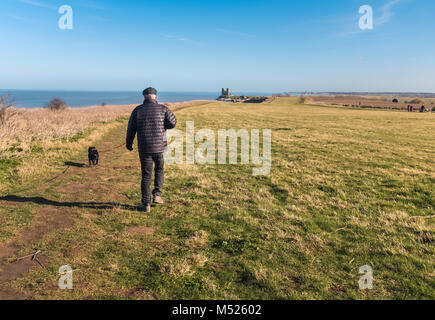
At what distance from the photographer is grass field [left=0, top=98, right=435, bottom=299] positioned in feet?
12.7

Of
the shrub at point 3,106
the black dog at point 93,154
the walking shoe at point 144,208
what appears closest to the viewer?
the walking shoe at point 144,208

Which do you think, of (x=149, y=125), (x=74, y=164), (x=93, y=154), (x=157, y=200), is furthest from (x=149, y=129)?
(x=74, y=164)

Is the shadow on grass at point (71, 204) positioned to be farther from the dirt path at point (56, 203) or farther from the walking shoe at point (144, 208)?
the walking shoe at point (144, 208)

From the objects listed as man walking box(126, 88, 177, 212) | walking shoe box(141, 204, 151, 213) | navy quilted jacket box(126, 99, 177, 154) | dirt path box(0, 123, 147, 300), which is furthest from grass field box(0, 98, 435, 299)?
navy quilted jacket box(126, 99, 177, 154)

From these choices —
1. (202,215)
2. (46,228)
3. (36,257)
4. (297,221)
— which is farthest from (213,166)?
(36,257)

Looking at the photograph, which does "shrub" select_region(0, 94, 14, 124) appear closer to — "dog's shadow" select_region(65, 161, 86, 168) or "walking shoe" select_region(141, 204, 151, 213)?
"dog's shadow" select_region(65, 161, 86, 168)

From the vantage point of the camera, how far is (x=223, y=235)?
5.51m

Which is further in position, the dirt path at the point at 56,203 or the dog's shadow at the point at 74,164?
the dog's shadow at the point at 74,164

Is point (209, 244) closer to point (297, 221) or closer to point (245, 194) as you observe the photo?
point (297, 221)

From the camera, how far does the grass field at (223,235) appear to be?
388 cm

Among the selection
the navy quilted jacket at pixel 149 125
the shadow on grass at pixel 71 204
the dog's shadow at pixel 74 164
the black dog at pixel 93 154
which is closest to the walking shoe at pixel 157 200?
the shadow on grass at pixel 71 204

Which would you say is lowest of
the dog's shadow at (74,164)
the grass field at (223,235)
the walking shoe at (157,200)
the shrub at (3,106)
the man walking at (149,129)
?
the grass field at (223,235)

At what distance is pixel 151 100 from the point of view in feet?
20.9
